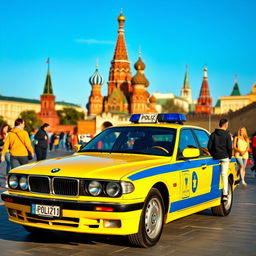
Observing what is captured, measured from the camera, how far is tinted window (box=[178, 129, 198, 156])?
6.83 m

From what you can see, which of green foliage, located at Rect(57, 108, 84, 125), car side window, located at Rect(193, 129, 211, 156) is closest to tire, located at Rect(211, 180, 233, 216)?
car side window, located at Rect(193, 129, 211, 156)

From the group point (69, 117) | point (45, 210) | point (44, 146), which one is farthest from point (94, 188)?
point (69, 117)

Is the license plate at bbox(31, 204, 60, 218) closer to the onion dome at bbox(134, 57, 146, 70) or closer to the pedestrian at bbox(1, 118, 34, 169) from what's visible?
the pedestrian at bbox(1, 118, 34, 169)

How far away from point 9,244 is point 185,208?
7.39ft

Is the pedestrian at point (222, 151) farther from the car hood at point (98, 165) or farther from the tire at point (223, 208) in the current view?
the car hood at point (98, 165)

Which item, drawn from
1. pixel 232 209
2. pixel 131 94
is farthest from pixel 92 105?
pixel 232 209

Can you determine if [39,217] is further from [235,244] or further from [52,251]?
[235,244]

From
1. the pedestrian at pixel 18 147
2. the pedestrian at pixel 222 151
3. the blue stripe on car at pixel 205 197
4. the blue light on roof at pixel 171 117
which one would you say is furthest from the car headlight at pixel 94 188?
the pedestrian at pixel 18 147

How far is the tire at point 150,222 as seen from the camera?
18.0ft

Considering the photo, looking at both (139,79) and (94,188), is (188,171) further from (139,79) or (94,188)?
(139,79)

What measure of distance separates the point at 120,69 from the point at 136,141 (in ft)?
355

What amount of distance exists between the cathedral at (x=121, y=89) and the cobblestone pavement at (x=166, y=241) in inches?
3994

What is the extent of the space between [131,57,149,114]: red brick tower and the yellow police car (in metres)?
102

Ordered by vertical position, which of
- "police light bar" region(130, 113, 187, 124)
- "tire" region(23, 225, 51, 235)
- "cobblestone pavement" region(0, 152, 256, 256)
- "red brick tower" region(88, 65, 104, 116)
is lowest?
"cobblestone pavement" region(0, 152, 256, 256)
